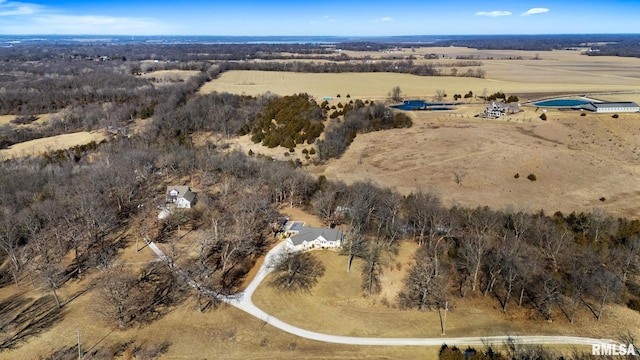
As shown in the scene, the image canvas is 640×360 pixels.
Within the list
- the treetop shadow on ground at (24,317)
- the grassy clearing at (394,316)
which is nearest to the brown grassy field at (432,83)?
the grassy clearing at (394,316)

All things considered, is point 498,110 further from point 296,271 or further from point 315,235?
point 296,271

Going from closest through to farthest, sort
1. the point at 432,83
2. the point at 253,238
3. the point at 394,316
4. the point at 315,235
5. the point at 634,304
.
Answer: the point at 394,316 → the point at 634,304 → the point at 315,235 → the point at 253,238 → the point at 432,83

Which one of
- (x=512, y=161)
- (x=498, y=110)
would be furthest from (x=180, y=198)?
(x=498, y=110)

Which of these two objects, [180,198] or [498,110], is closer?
[180,198]

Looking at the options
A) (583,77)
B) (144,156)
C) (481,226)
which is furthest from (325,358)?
(583,77)

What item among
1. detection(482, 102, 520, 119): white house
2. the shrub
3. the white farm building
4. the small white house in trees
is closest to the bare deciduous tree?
the small white house in trees

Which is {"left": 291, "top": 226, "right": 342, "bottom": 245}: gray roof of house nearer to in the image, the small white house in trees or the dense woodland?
the dense woodland
